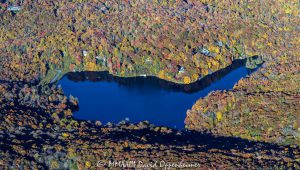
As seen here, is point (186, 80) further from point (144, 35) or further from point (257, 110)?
point (257, 110)

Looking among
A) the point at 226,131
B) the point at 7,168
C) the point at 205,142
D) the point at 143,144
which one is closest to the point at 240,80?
the point at 226,131

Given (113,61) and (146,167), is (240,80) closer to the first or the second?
(113,61)

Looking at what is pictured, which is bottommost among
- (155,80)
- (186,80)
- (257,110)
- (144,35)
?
(257,110)

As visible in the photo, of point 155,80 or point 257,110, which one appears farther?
point 155,80

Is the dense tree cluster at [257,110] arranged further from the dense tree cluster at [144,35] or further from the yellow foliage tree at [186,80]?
the dense tree cluster at [144,35]

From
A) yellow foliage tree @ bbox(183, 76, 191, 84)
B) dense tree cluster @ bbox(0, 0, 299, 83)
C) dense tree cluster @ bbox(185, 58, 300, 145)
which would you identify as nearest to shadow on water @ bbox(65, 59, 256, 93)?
yellow foliage tree @ bbox(183, 76, 191, 84)

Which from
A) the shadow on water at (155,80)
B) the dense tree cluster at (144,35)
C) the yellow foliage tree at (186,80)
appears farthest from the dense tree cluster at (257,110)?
the dense tree cluster at (144,35)

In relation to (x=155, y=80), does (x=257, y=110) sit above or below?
below

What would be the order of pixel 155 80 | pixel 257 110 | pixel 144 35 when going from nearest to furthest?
pixel 257 110, pixel 155 80, pixel 144 35

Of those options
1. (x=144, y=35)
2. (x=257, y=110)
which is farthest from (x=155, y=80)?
(x=257, y=110)

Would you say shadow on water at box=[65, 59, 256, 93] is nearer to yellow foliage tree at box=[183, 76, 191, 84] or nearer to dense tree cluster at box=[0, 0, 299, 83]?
yellow foliage tree at box=[183, 76, 191, 84]

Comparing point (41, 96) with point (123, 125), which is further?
point (41, 96)
